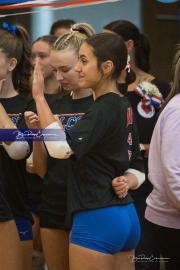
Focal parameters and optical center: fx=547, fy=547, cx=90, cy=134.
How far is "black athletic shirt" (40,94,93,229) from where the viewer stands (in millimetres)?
1907

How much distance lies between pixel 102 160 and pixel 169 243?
375mm

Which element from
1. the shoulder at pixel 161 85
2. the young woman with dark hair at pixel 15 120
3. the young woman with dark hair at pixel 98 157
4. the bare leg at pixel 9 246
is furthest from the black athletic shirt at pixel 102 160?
the shoulder at pixel 161 85

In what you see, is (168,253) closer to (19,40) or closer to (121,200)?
(121,200)

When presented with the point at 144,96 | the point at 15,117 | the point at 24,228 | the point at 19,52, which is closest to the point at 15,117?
the point at 15,117

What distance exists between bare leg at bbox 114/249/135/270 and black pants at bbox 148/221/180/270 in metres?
0.12

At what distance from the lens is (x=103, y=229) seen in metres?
1.63

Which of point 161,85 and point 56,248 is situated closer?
point 56,248

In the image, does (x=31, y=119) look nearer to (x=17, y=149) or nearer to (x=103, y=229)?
(x=17, y=149)

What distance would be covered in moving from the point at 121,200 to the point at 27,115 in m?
0.42

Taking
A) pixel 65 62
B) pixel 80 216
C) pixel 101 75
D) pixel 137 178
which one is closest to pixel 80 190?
pixel 80 216

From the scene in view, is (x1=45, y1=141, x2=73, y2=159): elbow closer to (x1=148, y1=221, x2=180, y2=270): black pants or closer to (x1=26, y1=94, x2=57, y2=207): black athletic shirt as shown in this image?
(x1=148, y1=221, x2=180, y2=270): black pants

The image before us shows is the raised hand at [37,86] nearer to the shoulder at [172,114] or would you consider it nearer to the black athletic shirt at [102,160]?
the black athletic shirt at [102,160]

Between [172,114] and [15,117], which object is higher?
[172,114]

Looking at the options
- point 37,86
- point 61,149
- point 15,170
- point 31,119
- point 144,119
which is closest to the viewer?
point 61,149
